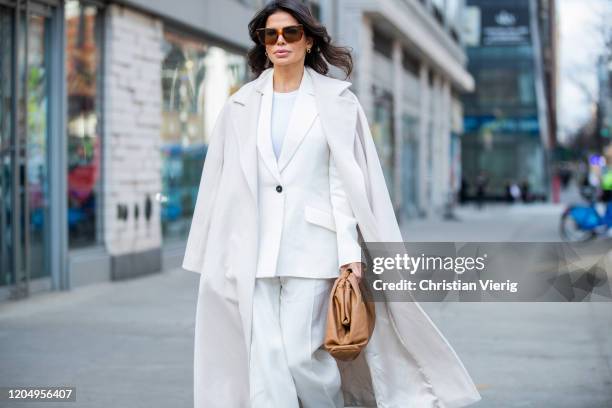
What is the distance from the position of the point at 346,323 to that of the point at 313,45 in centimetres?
119

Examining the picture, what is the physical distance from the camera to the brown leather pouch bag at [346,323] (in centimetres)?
381

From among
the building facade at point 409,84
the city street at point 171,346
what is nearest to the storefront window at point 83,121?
the city street at point 171,346

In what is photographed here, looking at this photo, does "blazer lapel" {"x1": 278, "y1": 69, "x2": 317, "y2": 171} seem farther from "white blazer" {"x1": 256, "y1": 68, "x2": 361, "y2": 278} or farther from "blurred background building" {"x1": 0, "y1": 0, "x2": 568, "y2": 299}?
"blurred background building" {"x1": 0, "y1": 0, "x2": 568, "y2": 299}

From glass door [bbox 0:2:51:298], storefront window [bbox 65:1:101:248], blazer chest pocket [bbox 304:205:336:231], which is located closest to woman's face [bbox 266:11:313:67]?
blazer chest pocket [bbox 304:205:336:231]

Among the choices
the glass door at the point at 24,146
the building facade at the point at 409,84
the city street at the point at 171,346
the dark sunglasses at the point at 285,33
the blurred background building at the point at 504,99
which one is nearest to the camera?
the dark sunglasses at the point at 285,33

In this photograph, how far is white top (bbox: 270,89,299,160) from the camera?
4062 millimetres

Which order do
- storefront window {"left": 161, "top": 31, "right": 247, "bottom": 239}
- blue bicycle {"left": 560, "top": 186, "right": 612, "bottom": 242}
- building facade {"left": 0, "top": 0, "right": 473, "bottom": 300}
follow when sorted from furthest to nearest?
blue bicycle {"left": 560, "top": 186, "right": 612, "bottom": 242} → storefront window {"left": 161, "top": 31, "right": 247, "bottom": 239} → building facade {"left": 0, "top": 0, "right": 473, "bottom": 300}

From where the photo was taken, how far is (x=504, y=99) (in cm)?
5816

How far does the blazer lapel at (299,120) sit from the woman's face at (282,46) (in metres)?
0.13

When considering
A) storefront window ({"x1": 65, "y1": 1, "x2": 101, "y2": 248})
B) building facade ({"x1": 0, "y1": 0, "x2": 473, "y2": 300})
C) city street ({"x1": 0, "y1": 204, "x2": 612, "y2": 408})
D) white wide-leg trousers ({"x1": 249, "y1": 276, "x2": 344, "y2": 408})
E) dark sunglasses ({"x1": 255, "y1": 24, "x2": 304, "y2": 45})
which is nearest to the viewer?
white wide-leg trousers ({"x1": 249, "y1": 276, "x2": 344, "y2": 408})

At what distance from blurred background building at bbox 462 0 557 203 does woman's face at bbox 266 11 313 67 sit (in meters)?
52.0

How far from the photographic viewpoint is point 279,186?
399 centimetres

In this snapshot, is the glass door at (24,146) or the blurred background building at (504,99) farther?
the blurred background building at (504,99)

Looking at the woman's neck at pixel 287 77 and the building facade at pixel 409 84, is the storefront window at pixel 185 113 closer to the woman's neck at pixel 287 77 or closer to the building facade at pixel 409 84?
the building facade at pixel 409 84
